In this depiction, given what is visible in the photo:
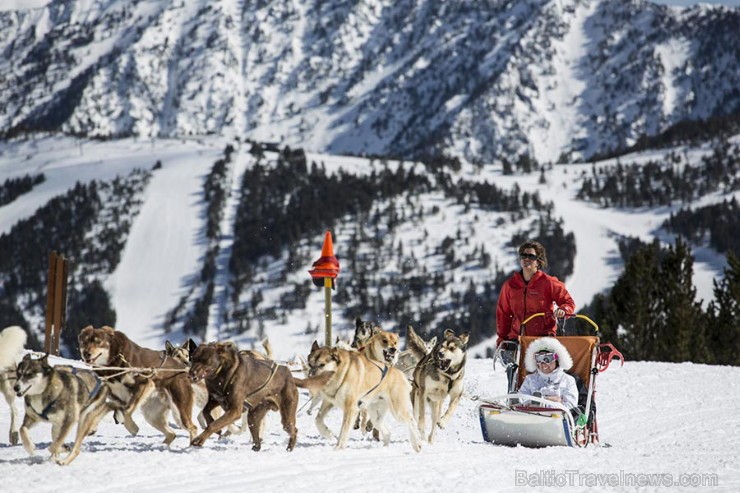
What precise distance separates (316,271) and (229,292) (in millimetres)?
97952

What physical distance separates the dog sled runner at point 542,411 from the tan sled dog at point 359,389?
0.96m

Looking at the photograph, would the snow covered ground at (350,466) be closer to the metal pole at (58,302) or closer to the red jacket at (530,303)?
the red jacket at (530,303)

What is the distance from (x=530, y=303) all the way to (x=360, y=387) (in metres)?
2.48

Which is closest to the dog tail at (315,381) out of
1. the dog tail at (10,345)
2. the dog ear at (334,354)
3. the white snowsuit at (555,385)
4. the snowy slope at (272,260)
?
the dog ear at (334,354)

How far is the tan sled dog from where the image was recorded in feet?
27.0

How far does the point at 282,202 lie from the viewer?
446 ft

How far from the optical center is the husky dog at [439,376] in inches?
372

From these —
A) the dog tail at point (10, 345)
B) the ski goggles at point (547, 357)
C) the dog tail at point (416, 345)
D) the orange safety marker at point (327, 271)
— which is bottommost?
the dog tail at point (416, 345)

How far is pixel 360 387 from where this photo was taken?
845 centimetres

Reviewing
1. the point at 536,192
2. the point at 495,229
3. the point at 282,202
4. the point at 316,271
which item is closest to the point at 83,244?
the point at 282,202

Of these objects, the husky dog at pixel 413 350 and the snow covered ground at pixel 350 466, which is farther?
the husky dog at pixel 413 350

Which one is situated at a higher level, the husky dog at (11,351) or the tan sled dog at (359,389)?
the husky dog at (11,351)

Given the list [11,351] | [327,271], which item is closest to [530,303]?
[11,351]

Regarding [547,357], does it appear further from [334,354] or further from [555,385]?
[334,354]
